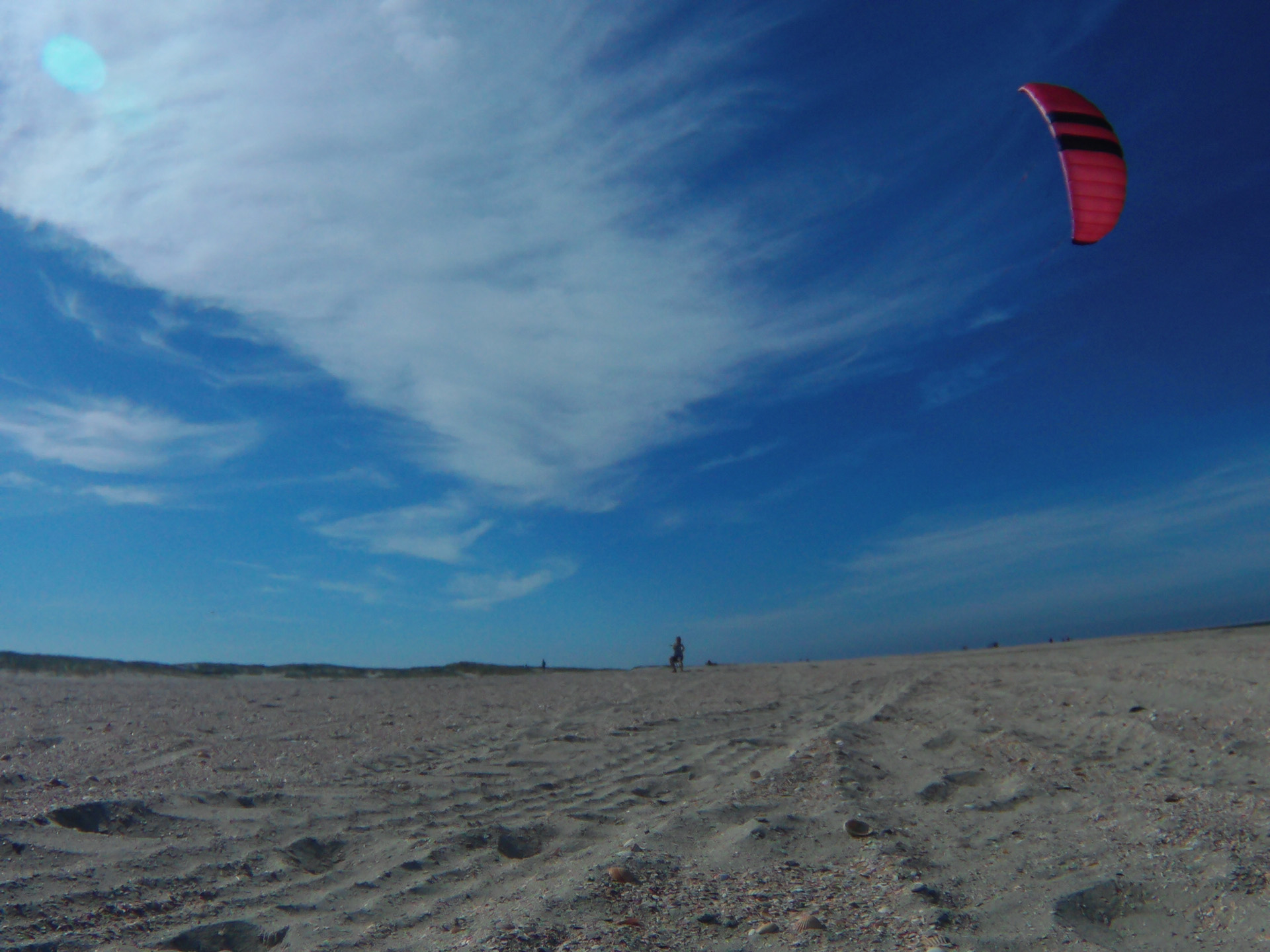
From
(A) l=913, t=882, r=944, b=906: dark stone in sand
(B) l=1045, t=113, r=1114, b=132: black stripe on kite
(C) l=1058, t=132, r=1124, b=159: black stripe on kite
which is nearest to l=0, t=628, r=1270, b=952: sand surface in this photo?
(A) l=913, t=882, r=944, b=906: dark stone in sand

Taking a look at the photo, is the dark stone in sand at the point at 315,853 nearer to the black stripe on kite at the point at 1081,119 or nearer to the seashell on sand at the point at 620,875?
the seashell on sand at the point at 620,875

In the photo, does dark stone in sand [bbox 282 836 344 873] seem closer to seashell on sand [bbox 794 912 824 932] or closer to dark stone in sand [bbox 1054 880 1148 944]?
seashell on sand [bbox 794 912 824 932]

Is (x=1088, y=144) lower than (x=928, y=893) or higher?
higher

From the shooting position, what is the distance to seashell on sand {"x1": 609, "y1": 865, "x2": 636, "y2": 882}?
3627 mm

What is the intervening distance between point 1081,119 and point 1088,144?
20.8 inches

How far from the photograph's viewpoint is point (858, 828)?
4.44 m

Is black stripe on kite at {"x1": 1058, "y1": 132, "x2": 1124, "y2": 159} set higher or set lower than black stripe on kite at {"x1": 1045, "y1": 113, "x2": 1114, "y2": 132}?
lower

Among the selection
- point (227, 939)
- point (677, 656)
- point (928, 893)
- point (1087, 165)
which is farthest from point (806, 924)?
point (677, 656)

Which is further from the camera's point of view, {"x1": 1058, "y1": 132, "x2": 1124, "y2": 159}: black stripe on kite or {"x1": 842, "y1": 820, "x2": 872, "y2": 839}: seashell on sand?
{"x1": 1058, "y1": 132, "x2": 1124, "y2": 159}: black stripe on kite

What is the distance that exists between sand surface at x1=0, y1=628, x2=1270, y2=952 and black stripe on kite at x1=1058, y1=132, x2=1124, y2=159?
28.1ft

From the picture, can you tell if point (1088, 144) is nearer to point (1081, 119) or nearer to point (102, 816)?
point (1081, 119)

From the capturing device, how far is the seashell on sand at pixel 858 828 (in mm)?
4398

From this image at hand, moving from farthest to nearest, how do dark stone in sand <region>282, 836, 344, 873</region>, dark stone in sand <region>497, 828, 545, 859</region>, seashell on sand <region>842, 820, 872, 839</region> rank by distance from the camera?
1. seashell on sand <region>842, 820, 872, 839</region>
2. dark stone in sand <region>497, 828, 545, 859</region>
3. dark stone in sand <region>282, 836, 344, 873</region>

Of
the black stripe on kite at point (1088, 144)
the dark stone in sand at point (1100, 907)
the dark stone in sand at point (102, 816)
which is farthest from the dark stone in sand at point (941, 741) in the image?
the black stripe on kite at point (1088, 144)
